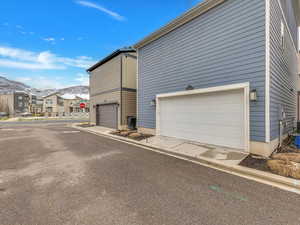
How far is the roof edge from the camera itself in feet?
18.3

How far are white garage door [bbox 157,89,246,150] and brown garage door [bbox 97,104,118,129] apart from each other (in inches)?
203

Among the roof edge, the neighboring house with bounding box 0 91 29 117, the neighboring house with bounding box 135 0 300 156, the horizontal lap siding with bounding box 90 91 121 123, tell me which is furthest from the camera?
the neighboring house with bounding box 0 91 29 117

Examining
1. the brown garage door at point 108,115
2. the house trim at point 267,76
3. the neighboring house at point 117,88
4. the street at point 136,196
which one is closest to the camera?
the street at point 136,196

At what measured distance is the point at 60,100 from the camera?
47.4 meters

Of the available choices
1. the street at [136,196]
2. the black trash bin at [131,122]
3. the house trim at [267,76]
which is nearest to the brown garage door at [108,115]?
the black trash bin at [131,122]

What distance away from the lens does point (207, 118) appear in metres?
5.88

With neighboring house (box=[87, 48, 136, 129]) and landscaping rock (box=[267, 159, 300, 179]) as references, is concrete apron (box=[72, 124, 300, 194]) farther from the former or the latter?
neighboring house (box=[87, 48, 136, 129])

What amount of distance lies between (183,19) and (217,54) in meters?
2.57

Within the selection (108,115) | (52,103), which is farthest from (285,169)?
(52,103)

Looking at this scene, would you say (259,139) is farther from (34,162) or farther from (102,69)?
(102,69)

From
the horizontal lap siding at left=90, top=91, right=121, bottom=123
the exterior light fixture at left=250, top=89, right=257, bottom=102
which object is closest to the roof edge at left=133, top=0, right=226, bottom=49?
the exterior light fixture at left=250, top=89, right=257, bottom=102

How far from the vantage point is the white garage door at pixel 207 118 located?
5.04 metres

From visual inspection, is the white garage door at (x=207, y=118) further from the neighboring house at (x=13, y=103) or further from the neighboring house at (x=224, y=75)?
the neighboring house at (x=13, y=103)

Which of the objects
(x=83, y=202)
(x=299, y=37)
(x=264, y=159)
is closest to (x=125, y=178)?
(x=83, y=202)
